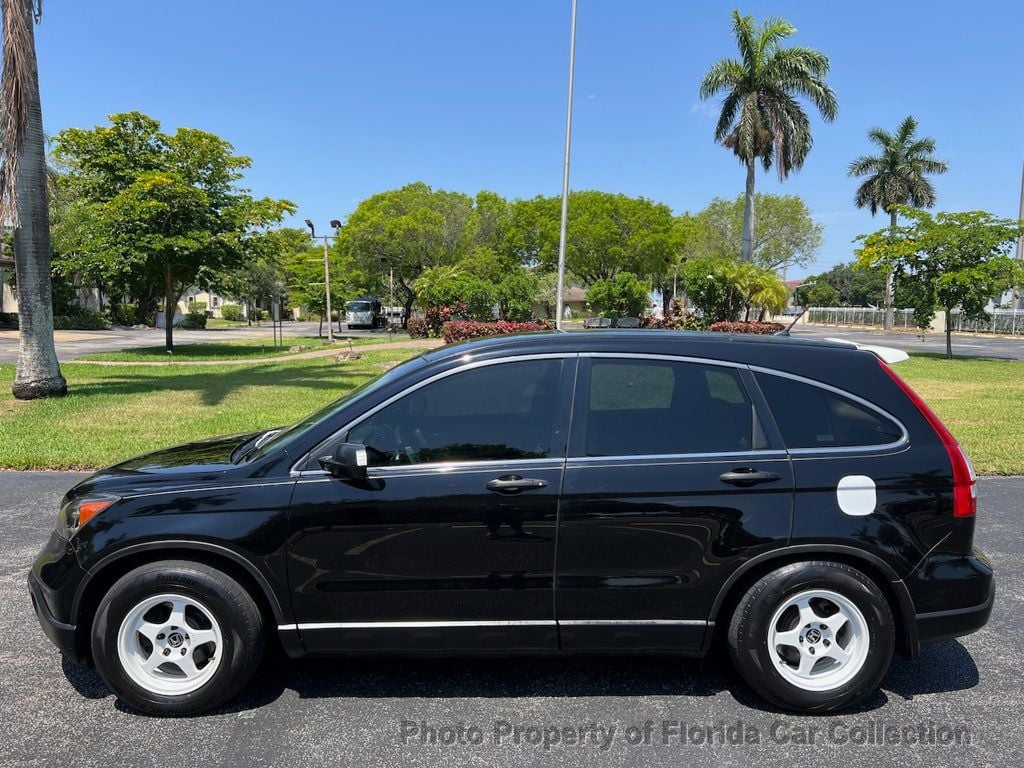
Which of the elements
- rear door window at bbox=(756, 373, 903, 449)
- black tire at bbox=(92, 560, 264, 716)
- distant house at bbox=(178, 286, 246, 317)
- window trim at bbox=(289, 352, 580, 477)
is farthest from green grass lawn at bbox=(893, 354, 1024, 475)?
distant house at bbox=(178, 286, 246, 317)

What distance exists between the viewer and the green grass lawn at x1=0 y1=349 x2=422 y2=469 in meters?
8.20

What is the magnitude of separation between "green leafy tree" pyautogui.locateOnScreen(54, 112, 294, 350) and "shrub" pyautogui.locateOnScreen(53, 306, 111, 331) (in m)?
21.0

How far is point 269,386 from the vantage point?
1455 centimetres

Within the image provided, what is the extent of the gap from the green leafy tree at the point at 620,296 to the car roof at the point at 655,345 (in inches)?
1210

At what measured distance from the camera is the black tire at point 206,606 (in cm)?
293

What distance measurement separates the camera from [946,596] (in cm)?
300

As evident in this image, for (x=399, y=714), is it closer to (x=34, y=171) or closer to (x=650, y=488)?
(x=650, y=488)

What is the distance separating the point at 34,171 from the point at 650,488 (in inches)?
487

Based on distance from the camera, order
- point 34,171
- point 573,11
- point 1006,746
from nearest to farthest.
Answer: point 1006,746, point 34,171, point 573,11

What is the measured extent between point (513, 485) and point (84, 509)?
1.92 metres

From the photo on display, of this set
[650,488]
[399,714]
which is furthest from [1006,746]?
[399,714]

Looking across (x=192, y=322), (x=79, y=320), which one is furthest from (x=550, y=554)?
(x=192, y=322)

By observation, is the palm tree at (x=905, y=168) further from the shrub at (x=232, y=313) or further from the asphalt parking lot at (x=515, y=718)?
the shrub at (x=232, y=313)

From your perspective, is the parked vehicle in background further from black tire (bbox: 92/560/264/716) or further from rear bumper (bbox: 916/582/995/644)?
rear bumper (bbox: 916/582/995/644)
